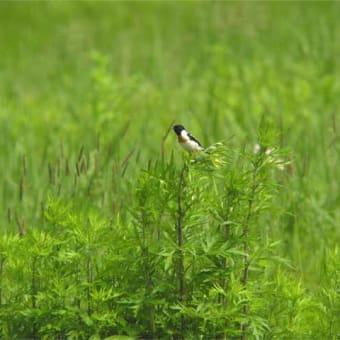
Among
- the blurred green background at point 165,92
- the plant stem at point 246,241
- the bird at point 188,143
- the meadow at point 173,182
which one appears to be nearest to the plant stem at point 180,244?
the meadow at point 173,182

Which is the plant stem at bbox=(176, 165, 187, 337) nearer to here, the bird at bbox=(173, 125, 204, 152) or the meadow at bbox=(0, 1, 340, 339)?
the meadow at bbox=(0, 1, 340, 339)

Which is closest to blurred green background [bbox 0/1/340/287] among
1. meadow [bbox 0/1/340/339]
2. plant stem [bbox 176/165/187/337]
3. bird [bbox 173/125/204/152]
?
meadow [bbox 0/1/340/339]

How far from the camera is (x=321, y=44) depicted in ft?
27.5

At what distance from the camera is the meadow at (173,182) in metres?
3.20

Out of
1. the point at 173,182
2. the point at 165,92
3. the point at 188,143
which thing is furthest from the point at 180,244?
the point at 165,92

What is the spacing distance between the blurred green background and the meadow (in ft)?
0.07

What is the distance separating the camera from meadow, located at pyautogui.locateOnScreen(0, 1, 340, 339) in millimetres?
3199

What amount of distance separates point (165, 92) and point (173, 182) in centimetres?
487

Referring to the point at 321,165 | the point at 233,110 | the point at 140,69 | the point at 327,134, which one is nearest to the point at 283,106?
the point at 233,110

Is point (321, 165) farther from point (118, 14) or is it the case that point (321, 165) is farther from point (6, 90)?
point (118, 14)

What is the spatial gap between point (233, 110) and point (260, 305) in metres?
4.28

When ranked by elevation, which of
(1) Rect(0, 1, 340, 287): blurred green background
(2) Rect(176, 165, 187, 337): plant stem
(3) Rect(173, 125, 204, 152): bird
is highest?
(1) Rect(0, 1, 340, 287): blurred green background

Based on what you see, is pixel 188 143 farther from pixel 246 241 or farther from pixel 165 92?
pixel 165 92

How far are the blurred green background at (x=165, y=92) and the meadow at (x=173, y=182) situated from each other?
2 cm
